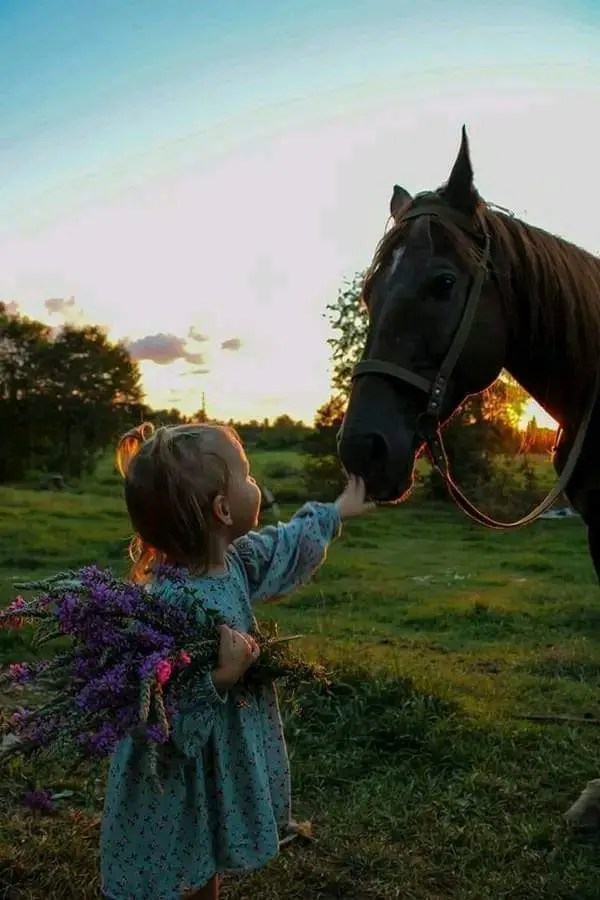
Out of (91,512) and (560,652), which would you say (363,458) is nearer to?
(560,652)

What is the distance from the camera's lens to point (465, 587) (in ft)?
29.6

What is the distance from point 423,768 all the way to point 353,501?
1.83 meters

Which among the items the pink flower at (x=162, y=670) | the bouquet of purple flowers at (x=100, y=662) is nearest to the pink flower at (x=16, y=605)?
the bouquet of purple flowers at (x=100, y=662)

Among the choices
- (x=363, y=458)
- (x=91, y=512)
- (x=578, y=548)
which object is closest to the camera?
(x=363, y=458)

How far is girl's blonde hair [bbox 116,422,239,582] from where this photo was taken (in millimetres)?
1979

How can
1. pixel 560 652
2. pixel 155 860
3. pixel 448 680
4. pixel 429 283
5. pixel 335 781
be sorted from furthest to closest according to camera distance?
pixel 560 652, pixel 448 680, pixel 335 781, pixel 429 283, pixel 155 860

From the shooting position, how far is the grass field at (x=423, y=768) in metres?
2.72

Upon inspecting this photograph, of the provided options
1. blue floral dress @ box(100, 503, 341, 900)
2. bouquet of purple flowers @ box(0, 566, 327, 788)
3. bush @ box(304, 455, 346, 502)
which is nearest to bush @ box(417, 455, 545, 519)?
bush @ box(304, 455, 346, 502)

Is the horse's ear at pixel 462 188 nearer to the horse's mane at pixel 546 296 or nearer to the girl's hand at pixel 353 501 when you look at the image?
the horse's mane at pixel 546 296

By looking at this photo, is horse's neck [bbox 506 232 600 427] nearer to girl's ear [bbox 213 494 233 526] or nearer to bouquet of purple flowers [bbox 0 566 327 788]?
girl's ear [bbox 213 494 233 526]

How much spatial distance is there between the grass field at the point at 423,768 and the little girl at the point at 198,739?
67 centimetres

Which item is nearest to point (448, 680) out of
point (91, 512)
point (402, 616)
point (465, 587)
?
point (402, 616)

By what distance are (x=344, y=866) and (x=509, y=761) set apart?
1204 mm

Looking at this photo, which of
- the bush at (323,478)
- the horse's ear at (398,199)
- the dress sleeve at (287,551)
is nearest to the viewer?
the dress sleeve at (287,551)
